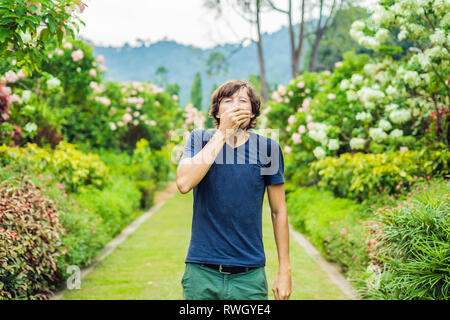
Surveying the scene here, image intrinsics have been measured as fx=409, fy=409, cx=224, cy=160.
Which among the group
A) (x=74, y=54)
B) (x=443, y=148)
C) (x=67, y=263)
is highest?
(x=74, y=54)

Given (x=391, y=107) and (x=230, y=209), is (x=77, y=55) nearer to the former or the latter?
(x=391, y=107)

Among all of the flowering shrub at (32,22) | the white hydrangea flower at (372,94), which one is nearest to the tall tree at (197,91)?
the white hydrangea flower at (372,94)

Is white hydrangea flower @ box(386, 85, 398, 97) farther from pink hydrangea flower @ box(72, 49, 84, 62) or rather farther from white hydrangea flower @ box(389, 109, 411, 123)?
pink hydrangea flower @ box(72, 49, 84, 62)

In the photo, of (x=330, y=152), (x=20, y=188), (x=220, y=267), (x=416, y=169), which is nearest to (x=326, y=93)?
(x=330, y=152)

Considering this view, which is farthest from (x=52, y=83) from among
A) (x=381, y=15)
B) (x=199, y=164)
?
(x=199, y=164)

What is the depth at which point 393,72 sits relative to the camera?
20.3 ft

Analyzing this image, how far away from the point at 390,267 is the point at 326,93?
21.2 ft

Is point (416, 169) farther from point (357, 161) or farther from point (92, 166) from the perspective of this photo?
point (92, 166)

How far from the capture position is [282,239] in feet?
7.00

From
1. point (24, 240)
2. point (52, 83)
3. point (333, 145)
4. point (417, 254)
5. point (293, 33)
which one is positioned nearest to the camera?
point (417, 254)

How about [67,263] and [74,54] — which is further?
[74,54]

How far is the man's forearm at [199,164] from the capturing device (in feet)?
6.25

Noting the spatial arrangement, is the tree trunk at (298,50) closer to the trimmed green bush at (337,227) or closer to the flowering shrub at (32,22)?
the trimmed green bush at (337,227)

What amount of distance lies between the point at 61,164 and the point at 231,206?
5187mm
